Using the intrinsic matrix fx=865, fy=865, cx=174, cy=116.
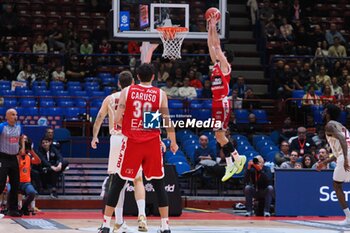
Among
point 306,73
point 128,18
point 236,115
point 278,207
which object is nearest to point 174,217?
point 278,207

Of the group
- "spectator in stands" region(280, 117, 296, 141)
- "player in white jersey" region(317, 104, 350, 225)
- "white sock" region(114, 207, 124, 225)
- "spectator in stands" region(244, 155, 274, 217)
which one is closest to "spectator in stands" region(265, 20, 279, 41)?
"spectator in stands" region(280, 117, 296, 141)

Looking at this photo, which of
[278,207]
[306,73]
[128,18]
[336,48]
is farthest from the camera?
[336,48]

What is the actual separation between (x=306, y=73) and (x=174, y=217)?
10.7m

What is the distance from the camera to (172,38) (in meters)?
16.0

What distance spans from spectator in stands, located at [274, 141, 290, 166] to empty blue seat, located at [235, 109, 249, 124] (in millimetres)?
2721

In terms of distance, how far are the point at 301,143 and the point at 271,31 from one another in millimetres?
7611

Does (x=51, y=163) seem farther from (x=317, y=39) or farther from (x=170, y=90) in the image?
(x=317, y=39)

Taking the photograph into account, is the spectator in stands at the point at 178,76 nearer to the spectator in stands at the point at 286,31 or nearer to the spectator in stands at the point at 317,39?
the spectator in stands at the point at 286,31

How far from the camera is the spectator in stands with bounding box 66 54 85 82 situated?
25.2m

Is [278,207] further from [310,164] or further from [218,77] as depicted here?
[218,77]

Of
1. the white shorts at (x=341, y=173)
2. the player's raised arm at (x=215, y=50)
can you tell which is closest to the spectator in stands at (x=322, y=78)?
the white shorts at (x=341, y=173)

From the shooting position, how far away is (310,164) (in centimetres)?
1958

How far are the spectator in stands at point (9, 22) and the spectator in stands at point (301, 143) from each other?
1031 cm

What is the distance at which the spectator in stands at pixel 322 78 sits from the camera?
2528 centimetres
